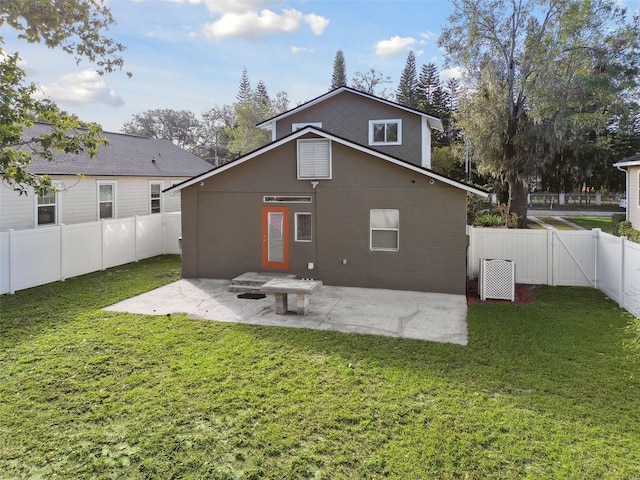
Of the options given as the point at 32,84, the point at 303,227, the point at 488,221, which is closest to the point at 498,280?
the point at 303,227

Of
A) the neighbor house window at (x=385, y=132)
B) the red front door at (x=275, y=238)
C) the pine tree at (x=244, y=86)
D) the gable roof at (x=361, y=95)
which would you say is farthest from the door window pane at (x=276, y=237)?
the pine tree at (x=244, y=86)

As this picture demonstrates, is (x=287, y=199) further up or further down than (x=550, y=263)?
further up

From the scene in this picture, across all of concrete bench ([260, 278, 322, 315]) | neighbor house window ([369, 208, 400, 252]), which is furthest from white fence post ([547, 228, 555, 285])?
concrete bench ([260, 278, 322, 315])

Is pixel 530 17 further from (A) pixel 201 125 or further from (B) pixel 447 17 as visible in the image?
(A) pixel 201 125

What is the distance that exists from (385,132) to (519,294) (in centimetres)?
862

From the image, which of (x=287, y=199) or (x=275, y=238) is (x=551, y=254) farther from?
(x=275, y=238)

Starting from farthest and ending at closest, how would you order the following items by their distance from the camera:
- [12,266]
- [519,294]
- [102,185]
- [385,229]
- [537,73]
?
[537,73]
[102,185]
[385,229]
[519,294]
[12,266]

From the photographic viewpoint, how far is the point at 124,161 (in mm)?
18391

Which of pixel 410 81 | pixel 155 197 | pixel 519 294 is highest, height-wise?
pixel 410 81

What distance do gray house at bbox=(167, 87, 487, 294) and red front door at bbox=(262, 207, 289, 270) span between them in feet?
0.09

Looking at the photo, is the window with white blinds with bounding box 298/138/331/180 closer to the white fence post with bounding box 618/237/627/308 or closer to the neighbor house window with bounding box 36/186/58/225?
the white fence post with bounding box 618/237/627/308

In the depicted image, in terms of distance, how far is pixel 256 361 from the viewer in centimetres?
637

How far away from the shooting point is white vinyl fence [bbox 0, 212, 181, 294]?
408 inches

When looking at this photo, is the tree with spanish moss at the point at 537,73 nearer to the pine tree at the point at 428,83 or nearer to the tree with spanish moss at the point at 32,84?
the tree with spanish moss at the point at 32,84
